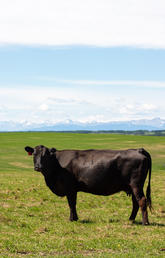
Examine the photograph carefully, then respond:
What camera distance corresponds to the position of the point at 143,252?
361 inches

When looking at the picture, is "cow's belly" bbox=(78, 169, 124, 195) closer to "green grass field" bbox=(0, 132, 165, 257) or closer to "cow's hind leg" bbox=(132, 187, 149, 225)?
"cow's hind leg" bbox=(132, 187, 149, 225)

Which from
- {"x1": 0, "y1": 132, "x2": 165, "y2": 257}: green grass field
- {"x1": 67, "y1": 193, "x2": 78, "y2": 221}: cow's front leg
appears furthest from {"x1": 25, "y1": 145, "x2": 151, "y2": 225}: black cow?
{"x1": 0, "y1": 132, "x2": 165, "y2": 257}: green grass field

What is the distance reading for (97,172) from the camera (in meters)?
13.1

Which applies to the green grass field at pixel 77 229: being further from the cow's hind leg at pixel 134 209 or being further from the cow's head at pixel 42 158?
the cow's head at pixel 42 158

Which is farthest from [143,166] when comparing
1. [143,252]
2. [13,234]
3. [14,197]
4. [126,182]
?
[14,197]

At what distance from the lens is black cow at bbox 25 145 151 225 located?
42.0ft

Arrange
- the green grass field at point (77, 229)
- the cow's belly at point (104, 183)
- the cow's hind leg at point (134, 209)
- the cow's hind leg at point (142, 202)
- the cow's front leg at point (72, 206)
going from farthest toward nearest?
the cow's hind leg at point (134, 209)
the cow's front leg at point (72, 206)
the cow's belly at point (104, 183)
the cow's hind leg at point (142, 202)
the green grass field at point (77, 229)

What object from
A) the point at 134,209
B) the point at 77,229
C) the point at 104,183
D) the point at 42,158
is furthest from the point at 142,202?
the point at 42,158

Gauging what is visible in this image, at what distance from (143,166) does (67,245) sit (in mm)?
4431

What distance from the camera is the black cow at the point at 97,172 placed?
12.8 m

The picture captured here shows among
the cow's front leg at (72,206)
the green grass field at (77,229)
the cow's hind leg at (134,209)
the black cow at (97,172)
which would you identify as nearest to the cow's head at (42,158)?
the black cow at (97,172)

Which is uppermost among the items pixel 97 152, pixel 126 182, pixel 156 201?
pixel 97 152

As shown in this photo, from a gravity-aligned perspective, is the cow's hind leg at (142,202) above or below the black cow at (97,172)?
below

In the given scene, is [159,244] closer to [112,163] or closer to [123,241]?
[123,241]
